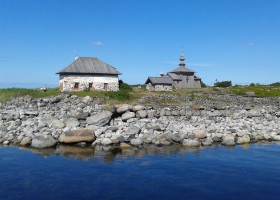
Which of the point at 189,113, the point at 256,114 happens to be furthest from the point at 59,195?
the point at 256,114

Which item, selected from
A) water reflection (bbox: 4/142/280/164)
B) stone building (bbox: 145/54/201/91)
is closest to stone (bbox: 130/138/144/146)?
water reflection (bbox: 4/142/280/164)

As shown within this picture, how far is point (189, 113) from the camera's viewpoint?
3791cm

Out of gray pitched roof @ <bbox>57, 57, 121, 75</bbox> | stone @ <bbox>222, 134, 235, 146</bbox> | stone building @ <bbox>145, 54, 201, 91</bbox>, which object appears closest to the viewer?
stone @ <bbox>222, 134, 235, 146</bbox>

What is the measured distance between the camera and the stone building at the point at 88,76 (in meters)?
48.0

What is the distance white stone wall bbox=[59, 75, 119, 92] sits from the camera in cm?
4794

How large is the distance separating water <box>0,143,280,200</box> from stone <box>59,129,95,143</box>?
1.26 meters

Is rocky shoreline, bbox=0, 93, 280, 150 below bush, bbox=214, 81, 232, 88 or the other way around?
below

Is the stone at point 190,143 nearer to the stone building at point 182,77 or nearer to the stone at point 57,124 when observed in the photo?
the stone at point 57,124

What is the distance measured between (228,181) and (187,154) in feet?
19.2

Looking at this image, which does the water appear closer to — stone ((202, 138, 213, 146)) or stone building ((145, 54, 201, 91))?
stone ((202, 138, 213, 146))

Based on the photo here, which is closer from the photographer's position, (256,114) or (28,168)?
(28,168)

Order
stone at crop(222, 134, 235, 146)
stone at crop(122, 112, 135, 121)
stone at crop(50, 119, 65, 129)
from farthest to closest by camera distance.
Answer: stone at crop(122, 112, 135, 121), stone at crop(50, 119, 65, 129), stone at crop(222, 134, 235, 146)

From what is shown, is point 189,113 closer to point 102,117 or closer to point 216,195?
point 102,117

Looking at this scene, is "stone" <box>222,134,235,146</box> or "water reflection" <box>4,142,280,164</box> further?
"stone" <box>222,134,235,146</box>
